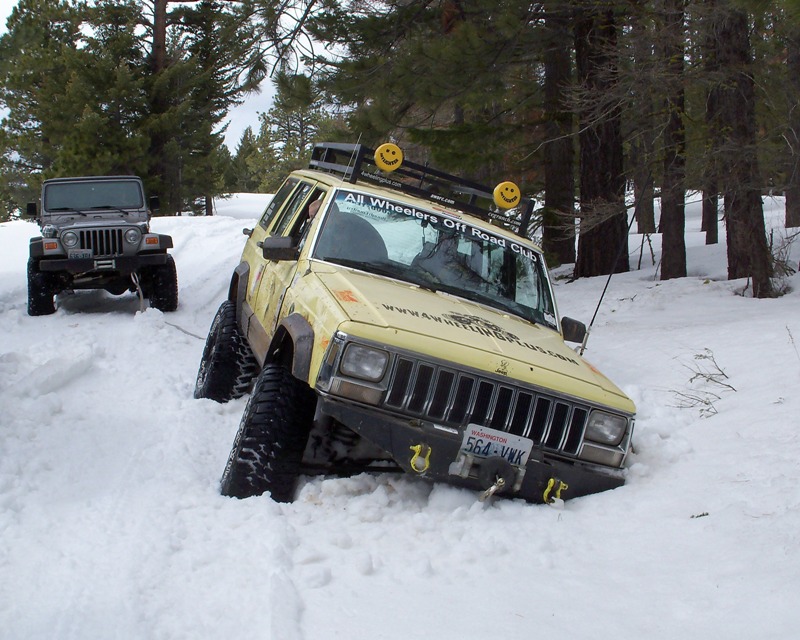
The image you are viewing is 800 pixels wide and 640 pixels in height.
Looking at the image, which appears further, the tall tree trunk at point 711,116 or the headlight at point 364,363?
the tall tree trunk at point 711,116

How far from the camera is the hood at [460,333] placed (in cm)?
419

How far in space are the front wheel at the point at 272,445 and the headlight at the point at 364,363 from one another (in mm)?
482

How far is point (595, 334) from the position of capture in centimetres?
916

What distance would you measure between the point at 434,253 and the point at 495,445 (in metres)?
1.70

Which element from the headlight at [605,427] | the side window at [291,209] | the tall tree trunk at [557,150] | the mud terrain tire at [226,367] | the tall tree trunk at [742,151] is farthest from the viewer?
the tall tree trunk at [557,150]

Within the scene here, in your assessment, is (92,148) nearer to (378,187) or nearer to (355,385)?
(378,187)

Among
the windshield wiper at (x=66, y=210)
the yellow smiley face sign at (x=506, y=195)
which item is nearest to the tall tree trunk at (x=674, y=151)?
the yellow smiley face sign at (x=506, y=195)

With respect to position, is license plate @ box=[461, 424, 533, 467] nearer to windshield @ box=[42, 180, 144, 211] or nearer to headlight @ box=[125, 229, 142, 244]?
headlight @ box=[125, 229, 142, 244]

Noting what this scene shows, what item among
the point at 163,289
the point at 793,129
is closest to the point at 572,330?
the point at 793,129

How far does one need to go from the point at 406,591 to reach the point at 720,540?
4.69ft

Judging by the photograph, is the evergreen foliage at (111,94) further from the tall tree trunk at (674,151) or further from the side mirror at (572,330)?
the side mirror at (572,330)

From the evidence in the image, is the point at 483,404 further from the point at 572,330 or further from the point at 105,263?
the point at 105,263

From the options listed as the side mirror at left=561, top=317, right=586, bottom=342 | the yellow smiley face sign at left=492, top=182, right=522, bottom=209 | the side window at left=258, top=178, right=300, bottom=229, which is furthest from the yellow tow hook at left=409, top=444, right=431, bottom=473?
the side window at left=258, top=178, right=300, bottom=229

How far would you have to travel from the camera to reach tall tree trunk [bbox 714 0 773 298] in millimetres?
9133
